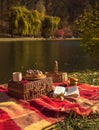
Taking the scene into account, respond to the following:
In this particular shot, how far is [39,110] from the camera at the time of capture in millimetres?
7305

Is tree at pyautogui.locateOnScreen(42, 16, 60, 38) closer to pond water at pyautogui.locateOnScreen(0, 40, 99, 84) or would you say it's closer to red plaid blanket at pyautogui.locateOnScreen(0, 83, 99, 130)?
pond water at pyautogui.locateOnScreen(0, 40, 99, 84)

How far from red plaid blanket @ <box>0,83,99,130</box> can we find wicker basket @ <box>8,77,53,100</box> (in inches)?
7.3

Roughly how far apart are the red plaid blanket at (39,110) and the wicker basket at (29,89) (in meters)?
0.19

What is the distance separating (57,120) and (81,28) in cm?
707

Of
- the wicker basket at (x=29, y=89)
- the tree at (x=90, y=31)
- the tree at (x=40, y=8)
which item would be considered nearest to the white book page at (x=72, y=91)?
the wicker basket at (x=29, y=89)

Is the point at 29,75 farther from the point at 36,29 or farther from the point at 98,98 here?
the point at 36,29

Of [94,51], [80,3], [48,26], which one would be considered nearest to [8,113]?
[94,51]

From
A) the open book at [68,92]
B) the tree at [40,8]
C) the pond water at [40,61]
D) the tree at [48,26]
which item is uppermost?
the tree at [40,8]

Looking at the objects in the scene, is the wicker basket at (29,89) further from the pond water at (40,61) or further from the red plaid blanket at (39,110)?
the pond water at (40,61)

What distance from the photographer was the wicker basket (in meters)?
7.91

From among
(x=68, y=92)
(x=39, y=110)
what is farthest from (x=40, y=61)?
(x=39, y=110)

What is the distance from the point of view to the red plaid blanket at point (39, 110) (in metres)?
6.60

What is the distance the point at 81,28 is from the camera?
1332cm

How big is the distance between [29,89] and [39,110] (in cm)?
83
